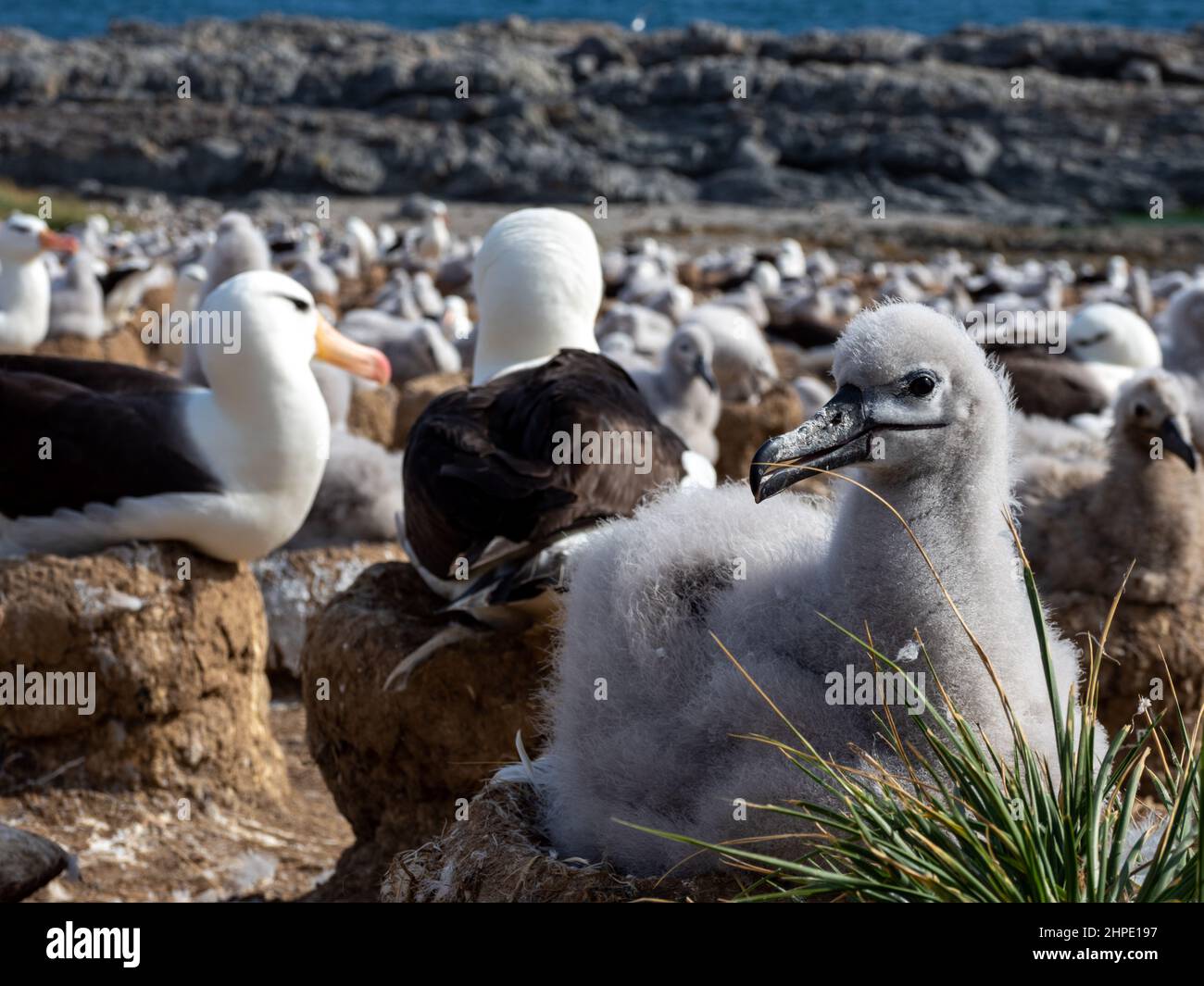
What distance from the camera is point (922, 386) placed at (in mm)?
2518

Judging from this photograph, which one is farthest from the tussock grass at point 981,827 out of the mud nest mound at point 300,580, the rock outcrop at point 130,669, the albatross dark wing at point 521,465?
the mud nest mound at point 300,580

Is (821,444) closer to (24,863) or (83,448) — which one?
(24,863)

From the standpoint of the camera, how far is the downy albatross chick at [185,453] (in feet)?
16.2

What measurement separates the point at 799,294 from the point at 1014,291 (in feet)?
12.6

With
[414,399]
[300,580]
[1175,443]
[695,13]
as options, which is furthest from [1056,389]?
[695,13]

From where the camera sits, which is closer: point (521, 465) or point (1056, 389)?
point (521, 465)

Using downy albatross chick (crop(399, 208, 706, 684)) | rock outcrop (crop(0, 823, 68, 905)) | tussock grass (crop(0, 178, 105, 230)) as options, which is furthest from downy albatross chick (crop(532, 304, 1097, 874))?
tussock grass (crop(0, 178, 105, 230))

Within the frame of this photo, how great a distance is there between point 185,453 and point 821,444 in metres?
3.09

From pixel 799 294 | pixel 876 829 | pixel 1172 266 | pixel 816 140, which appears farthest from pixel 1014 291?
pixel 816 140

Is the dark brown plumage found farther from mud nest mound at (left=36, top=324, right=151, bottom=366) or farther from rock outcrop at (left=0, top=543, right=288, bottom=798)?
mud nest mound at (left=36, top=324, right=151, bottom=366)

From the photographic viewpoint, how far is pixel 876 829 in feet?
7.48

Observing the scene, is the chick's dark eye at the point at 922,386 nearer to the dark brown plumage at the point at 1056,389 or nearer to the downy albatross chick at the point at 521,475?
the downy albatross chick at the point at 521,475

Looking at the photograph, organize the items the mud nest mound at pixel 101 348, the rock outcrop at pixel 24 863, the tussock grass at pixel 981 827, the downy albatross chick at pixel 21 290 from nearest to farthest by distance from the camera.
→ the tussock grass at pixel 981 827 < the rock outcrop at pixel 24 863 < the downy albatross chick at pixel 21 290 < the mud nest mound at pixel 101 348

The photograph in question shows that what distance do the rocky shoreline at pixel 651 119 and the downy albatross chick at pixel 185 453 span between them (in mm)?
37589
